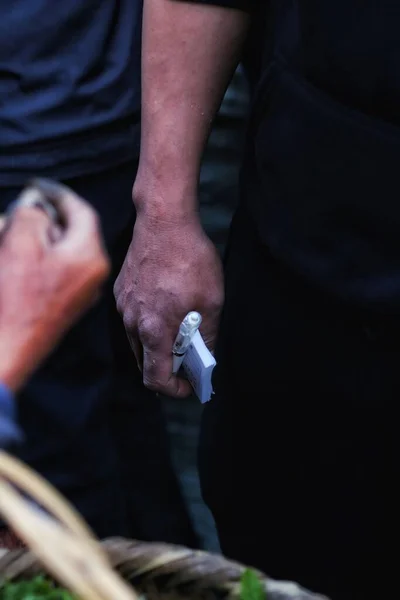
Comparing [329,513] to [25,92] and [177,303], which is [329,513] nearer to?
[177,303]

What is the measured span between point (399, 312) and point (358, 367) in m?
0.09

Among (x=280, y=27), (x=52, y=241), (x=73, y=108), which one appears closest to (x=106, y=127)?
(x=73, y=108)

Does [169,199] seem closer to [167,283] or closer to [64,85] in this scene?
[167,283]

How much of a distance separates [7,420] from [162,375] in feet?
1.88

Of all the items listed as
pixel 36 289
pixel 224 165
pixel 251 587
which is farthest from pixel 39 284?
pixel 224 165

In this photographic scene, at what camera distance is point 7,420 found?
46 centimetres

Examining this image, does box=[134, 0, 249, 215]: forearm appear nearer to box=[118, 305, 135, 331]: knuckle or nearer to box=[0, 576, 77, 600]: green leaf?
box=[118, 305, 135, 331]: knuckle

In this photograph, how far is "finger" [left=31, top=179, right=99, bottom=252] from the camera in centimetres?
47

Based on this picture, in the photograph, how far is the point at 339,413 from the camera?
916 mm

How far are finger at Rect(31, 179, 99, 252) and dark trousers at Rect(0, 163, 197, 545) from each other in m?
0.77

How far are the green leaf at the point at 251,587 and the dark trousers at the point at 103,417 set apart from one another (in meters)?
0.65

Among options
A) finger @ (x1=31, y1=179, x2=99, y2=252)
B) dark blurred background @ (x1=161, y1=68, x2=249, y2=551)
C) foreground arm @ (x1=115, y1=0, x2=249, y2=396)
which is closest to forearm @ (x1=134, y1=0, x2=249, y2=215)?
foreground arm @ (x1=115, y1=0, x2=249, y2=396)

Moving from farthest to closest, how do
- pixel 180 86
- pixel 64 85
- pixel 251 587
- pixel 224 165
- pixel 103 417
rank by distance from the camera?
pixel 224 165 < pixel 103 417 < pixel 64 85 < pixel 180 86 < pixel 251 587

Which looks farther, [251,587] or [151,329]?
[151,329]
